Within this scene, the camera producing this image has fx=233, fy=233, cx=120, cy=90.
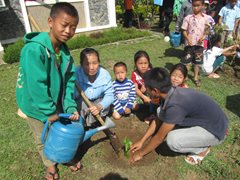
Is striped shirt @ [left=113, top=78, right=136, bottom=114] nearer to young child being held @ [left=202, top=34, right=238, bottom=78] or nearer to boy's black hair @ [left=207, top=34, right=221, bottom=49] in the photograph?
young child being held @ [left=202, top=34, right=238, bottom=78]

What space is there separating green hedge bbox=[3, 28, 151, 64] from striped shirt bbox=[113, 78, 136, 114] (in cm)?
366

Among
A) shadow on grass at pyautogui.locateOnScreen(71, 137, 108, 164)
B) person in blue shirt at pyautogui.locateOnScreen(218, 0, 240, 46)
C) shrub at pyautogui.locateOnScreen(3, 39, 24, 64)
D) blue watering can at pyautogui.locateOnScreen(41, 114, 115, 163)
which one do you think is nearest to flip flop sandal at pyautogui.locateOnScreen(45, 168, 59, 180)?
shadow on grass at pyautogui.locateOnScreen(71, 137, 108, 164)

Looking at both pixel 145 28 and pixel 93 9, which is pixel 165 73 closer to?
pixel 93 9

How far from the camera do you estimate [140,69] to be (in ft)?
12.5

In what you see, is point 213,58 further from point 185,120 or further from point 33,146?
point 33,146

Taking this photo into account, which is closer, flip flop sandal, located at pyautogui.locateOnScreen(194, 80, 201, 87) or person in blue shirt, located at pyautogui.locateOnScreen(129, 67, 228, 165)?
person in blue shirt, located at pyautogui.locateOnScreen(129, 67, 228, 165)

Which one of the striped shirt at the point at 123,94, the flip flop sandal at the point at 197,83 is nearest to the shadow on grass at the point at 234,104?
the flip flop sandal at the point at 197,83

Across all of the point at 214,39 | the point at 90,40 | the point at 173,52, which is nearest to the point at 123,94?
the point at 214,39

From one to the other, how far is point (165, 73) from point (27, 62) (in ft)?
4.29

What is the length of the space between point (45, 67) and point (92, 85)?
117cm

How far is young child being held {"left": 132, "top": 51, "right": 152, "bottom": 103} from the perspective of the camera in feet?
12.2

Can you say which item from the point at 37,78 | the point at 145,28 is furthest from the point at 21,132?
the point at 145,28

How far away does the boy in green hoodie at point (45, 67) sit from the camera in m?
2.05

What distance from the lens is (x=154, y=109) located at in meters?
3.87
